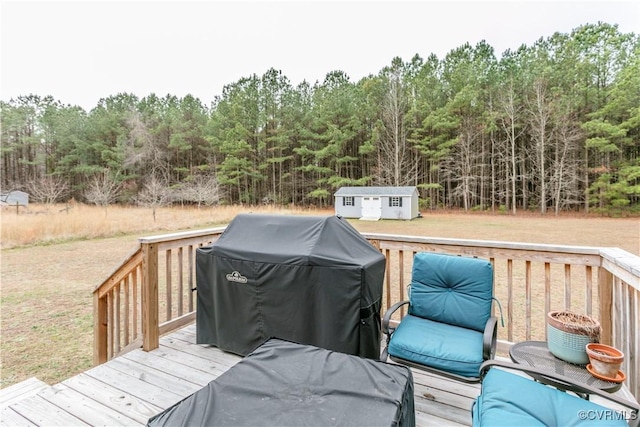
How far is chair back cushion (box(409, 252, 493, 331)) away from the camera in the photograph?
7.50ft

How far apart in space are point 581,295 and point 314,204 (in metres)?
15.2

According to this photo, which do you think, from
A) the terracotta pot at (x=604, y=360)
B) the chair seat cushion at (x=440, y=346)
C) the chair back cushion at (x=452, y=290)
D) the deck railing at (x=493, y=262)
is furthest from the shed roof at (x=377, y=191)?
the terracotta pot at (x=604, y=360)

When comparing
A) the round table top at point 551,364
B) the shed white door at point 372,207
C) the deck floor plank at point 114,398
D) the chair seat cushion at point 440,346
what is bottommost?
the deck floor plank at point 114,398

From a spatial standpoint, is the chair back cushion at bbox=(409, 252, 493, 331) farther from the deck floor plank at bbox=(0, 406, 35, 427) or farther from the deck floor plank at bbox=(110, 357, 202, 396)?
the deck floor plank at bbox=(0, 406, 35, 427)

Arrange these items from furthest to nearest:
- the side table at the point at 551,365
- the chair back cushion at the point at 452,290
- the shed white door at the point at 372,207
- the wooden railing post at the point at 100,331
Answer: the shed white door at the point at 372,207, the wooden railing post at the point at 100,331, the chair back cushion at the point at 452,290, the side table at the point at 551,365

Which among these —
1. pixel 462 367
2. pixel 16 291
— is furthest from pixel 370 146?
pixel 462 367

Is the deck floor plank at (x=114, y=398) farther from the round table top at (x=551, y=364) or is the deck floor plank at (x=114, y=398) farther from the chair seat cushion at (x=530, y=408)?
the round table top at (x=551, y=364)

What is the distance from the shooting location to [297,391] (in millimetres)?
1338

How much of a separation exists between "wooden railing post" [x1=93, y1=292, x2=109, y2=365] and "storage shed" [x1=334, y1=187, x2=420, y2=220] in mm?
14505

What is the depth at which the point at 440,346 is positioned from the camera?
1.98 metres

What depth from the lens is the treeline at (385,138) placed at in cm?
1683

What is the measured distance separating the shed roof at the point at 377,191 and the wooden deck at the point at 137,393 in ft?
48.0

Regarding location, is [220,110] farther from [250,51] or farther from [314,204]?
[314,204]

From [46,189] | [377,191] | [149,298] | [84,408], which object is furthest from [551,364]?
[46,189]
